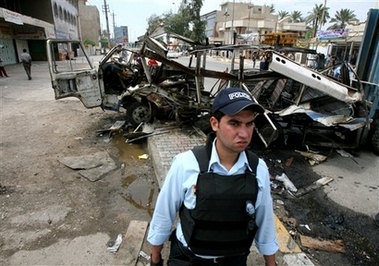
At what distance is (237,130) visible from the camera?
4.03 ft

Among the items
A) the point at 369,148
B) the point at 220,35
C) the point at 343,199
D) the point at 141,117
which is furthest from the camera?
the point at 220,35

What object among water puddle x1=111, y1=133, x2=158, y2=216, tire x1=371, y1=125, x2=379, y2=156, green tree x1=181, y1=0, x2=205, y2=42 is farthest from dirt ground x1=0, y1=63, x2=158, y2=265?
green tree x1=181, y1=0, x2=205, y2=42

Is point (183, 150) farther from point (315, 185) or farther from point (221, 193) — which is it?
point (221, 193)

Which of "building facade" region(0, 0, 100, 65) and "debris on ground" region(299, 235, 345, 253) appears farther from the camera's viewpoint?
"building facade" region(0, 0, 100, 65)

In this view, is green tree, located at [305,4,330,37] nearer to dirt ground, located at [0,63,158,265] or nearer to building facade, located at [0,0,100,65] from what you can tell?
building facade, located at [0,0,100,65]

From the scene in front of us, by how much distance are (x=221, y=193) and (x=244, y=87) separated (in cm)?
381

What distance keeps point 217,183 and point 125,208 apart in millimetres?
2463

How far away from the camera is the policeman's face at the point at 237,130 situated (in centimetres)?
122

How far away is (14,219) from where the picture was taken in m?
3.05

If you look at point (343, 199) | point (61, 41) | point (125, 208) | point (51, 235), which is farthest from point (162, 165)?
point (61, 41)

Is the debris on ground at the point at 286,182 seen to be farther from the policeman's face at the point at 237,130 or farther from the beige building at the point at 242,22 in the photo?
the beige building at the point at 242,22

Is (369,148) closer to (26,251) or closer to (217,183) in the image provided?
(217,183)

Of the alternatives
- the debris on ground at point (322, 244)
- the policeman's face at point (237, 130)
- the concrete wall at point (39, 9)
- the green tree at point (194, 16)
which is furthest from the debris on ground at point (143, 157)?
the green tree at point (194, 16)

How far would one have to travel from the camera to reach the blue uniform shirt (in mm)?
1285
